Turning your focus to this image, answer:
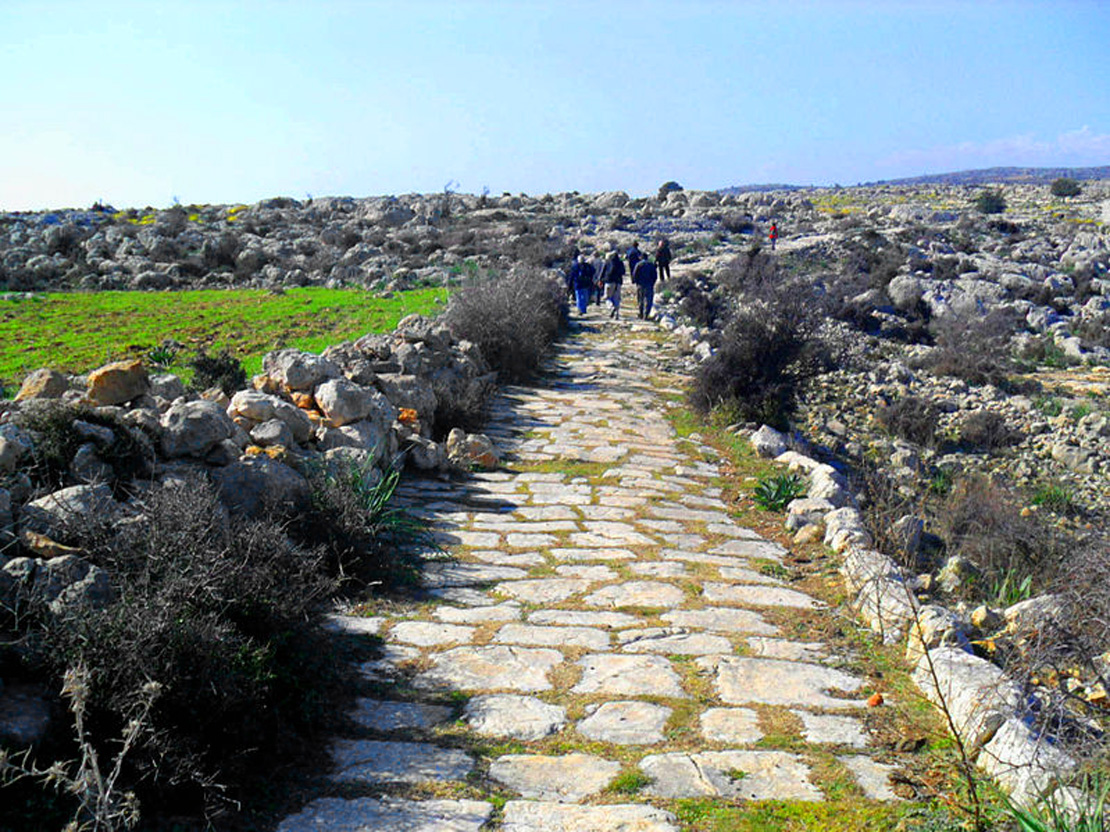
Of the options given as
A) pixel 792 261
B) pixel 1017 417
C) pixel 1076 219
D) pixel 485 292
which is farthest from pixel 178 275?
pixel 1076 219

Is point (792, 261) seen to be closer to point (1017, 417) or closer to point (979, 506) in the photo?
point (1017, 417)

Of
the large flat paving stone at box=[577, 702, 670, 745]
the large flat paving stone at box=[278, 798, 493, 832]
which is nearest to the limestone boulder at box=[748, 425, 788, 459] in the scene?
the large flat paving stone at box=[577, 702, 670, 745]

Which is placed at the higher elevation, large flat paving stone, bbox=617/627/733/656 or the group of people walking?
the group of people walking

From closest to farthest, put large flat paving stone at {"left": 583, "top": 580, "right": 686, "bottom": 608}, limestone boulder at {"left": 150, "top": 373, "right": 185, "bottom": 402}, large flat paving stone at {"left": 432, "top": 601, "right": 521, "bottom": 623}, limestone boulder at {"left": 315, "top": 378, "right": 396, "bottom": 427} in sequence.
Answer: large flat paving stone at {"left": 432, "top": 601, "right": 521, "bottom": 623} < large flat paving stone at {"left": 583, "top": 580, "right": 686, "bottom": 608} < limestone boulder at {"left": 150, "top": 373, "right": 185, "bottom": 402} < limestone boulder at {"left": 315, "top": 378, "right": 396, "bottom": 427}

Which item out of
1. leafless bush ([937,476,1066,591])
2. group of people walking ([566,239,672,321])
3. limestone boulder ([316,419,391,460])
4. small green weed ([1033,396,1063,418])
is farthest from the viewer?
group of people walking ([566,239,672,321])

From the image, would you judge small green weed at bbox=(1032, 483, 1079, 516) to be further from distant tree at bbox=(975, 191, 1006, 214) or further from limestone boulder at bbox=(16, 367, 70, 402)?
distant tree at bbox=(975, 191, 1006, 214)

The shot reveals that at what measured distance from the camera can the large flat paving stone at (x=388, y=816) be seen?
320cm

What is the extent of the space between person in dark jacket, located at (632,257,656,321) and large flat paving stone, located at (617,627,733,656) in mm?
15771

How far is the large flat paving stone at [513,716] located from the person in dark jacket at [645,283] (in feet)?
54.9

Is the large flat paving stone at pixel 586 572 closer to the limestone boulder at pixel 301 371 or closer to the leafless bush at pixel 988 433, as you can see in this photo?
the limestone boulder at pixel 301 371

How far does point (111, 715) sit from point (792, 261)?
31486 mm

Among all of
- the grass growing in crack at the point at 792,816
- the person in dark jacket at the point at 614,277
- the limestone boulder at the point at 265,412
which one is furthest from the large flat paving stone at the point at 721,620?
the person in dark jacket at the point at 614,277

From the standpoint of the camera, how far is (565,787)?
139 inches

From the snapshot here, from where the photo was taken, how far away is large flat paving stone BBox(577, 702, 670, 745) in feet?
13.0
